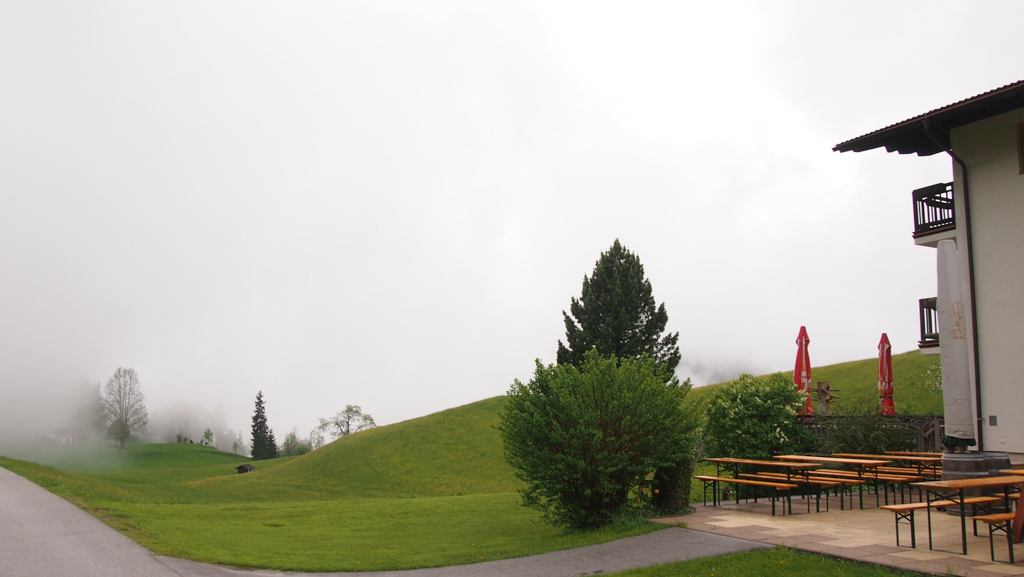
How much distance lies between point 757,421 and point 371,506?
14554 millimetres

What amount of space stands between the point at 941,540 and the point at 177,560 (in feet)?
44.4

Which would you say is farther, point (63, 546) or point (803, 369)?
point (803, 369)

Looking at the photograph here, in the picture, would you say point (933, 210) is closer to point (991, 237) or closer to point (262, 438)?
point (991, 237)

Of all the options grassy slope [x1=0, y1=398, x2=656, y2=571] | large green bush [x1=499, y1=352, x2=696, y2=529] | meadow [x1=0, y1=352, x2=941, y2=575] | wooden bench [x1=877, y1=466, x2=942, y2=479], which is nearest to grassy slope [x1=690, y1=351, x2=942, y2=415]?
meadow [x1=0, y1=352, x2=941, y2=575]

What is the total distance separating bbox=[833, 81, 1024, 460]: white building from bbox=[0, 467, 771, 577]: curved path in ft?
26.7

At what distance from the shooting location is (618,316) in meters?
46.4

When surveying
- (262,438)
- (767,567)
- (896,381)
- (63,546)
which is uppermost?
(896,381)

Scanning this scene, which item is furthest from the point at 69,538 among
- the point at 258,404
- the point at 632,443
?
the point at 258,404

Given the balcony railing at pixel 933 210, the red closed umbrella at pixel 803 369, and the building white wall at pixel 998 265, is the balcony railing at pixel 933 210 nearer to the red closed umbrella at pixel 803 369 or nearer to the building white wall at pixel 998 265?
the building white wall at pixel 998 265

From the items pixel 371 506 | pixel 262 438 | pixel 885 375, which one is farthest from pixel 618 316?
pixel 262 438

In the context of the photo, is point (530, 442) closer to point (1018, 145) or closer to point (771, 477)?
point (771, 477)

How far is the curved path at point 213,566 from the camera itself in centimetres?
1021

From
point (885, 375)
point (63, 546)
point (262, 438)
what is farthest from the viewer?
point (262, 438)

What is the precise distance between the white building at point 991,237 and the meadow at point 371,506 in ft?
26.8
